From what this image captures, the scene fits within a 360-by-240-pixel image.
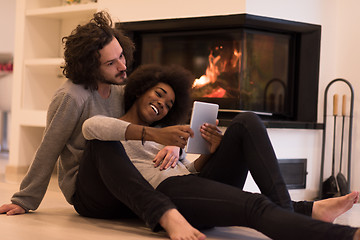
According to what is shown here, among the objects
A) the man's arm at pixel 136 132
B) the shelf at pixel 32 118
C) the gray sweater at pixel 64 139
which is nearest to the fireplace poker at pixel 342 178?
the gray sweater at pixel 64 139

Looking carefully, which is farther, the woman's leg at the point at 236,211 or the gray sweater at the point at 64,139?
the gray sweater at the point at 64,139

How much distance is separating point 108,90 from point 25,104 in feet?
7.02

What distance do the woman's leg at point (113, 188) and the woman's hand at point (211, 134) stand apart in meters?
0.27

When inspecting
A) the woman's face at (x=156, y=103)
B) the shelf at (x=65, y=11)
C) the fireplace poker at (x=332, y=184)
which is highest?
the shelf at (x=65, y=11)

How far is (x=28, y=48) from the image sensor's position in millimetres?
4250

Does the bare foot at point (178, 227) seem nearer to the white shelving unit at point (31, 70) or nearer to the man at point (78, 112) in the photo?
the man at point (78, 112)

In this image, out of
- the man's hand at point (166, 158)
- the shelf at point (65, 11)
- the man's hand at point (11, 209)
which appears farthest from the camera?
the shelf at point (65, 11)

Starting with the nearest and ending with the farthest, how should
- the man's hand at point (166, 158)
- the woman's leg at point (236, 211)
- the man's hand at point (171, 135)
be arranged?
the woman's leg at point (236, 211) < the man's hand at point (171, 135) < the man's hand at point (166, 158)

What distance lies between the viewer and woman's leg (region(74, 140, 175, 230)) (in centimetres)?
184

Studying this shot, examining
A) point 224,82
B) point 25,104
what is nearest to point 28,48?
point 25,104

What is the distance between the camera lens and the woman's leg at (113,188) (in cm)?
184

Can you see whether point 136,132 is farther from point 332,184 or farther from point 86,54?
point 332,184

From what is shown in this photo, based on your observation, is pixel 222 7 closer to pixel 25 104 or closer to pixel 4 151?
pixel 25 104

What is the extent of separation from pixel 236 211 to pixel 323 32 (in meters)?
2.21
